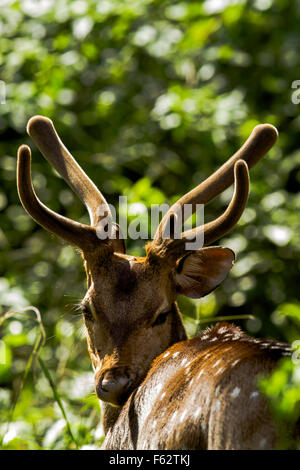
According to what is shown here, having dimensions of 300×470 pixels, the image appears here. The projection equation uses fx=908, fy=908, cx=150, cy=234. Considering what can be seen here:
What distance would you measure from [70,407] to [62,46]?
136 inches

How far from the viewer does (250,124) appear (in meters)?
7.00

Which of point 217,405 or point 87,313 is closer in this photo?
point 217,405

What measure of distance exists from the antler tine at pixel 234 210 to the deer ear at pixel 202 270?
0.19 m

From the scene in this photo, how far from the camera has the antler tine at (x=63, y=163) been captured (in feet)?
15.5

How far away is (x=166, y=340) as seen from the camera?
167 inches

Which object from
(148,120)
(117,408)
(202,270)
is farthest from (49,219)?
(148,120)

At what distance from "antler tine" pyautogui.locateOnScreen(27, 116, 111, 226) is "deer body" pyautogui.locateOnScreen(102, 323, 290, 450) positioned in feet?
3.46

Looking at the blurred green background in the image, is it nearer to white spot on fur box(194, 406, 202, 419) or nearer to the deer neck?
the deer neck


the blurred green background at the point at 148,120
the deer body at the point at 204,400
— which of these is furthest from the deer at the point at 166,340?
the blurred green background at the point at 148,120

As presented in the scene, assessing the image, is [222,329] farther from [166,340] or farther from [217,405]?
[217,405]

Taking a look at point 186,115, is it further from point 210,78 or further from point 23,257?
point 23,257

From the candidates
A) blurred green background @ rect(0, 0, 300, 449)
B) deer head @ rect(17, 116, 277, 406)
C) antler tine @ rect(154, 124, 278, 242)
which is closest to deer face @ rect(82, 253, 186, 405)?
deer head @ rect(17, 116, 277, 406)

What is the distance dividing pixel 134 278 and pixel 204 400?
1.03 meters

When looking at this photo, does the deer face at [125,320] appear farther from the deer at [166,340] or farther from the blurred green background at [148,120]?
the blurred green background at [148,120]
